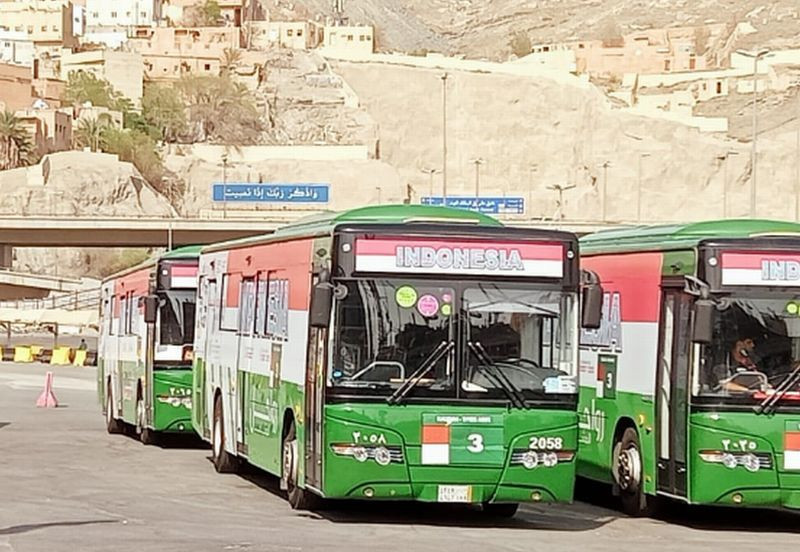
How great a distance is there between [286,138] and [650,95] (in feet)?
135

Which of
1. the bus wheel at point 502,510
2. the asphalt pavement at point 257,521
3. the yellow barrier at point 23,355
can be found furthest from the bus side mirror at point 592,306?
the yellow barrier at point 23,355

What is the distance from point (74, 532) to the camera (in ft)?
52.9

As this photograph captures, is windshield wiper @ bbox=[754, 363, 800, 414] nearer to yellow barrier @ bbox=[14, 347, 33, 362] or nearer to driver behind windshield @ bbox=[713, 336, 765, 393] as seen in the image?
driver behind windshield @ bbox=[713, 336, 765, 393]

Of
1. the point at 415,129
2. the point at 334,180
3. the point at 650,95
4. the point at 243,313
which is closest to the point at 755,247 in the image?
the point at 243,313

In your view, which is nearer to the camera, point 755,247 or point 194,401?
point 755,247

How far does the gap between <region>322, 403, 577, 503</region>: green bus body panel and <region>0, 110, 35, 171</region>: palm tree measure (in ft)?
411

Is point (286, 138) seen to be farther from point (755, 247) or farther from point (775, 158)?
point (755, 247)

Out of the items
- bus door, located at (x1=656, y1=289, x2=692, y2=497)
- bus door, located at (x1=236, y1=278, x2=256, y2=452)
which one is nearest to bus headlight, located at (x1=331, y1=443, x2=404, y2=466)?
bus door, located at (x1=656, y1=289, x2=692, y2=497)

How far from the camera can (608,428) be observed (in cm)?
1952

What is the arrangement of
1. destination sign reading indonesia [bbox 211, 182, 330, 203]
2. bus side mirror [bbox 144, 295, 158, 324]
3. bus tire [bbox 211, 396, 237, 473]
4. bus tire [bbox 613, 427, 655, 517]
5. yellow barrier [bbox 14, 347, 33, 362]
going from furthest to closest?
destination sign reading indonesia [bbox 211, 182, 330, 203], yellow barrier [bbox 14, 347, 33, 362], bus side mirror [bbox 144, 295, 158, 324], bus tire [bbox 211, 396, 237, 473], bus tire [bbox 613, 427, 655, 517]

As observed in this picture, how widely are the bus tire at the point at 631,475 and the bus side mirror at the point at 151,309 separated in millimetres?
9143

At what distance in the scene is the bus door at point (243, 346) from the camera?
818 inches

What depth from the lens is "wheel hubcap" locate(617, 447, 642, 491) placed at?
1875 cm

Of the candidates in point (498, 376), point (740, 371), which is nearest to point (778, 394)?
point (740, 371)
